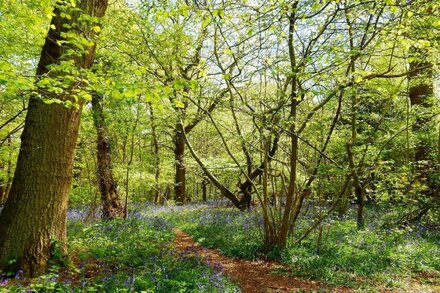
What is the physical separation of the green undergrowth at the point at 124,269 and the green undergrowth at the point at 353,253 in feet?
6.71

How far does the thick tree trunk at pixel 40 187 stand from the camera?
498 centimetres

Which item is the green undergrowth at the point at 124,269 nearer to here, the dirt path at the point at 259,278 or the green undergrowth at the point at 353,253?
the dirt path at the point at 259,278

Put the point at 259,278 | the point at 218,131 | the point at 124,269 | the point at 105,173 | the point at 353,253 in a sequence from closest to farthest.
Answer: the point at 124,269, the point at 259,278, the point at 353,253, the point at 218,131, the point at 105,173

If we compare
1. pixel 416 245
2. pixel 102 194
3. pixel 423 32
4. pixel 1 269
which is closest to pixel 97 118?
pixel 102 194

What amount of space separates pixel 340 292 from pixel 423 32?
5.33 metres

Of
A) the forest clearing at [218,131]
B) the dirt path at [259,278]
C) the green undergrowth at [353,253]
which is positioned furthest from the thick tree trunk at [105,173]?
the dirt path at [259,278]

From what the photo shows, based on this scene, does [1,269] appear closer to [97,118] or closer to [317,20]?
[97,118]

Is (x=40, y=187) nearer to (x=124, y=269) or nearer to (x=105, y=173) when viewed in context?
(x=124, y=269)

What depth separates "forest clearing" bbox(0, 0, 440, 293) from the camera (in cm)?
497

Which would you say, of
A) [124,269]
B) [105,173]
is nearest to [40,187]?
[124,269]

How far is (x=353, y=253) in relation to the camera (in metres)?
7.75

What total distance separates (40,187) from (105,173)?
6.11m

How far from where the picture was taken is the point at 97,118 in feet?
34.0

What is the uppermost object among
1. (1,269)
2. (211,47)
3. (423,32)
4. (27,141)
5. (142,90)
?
(211,47)
